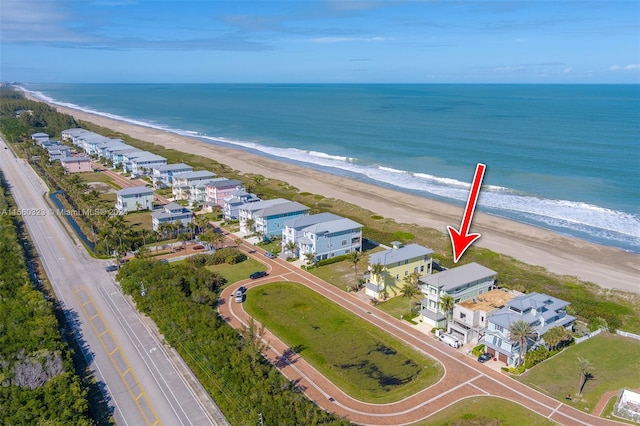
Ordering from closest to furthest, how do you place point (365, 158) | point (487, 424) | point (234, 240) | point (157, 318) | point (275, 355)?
1. point (487, 424)
2. point (275, 355)
3. point (157, 318)
4. point (234, 240)
5. point (365, 158)

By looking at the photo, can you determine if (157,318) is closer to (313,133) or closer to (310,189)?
(310,189)

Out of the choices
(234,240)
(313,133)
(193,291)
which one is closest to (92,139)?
(313,133)

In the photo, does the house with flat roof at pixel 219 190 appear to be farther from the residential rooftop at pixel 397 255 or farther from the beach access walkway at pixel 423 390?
the beach access walkway at pixel 423 390

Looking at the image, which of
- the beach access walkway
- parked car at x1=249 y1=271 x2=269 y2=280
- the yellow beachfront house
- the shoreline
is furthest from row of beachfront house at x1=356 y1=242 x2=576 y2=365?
the shoreline

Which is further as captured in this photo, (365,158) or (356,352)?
(365,158)

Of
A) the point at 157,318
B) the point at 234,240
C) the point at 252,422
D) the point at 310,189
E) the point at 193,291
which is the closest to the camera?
the point at 252,422
